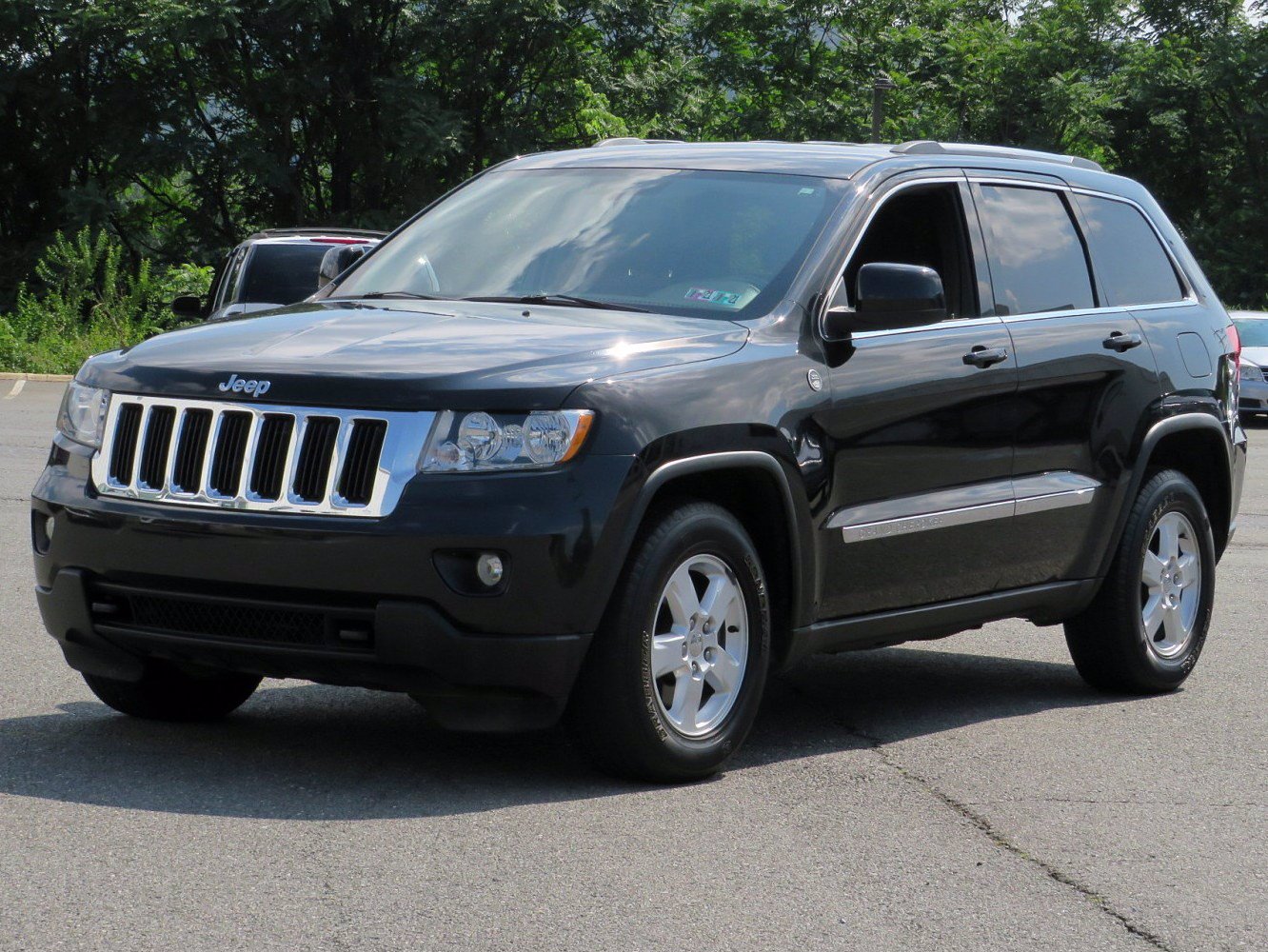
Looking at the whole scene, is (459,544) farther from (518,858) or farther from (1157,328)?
(1157,328)

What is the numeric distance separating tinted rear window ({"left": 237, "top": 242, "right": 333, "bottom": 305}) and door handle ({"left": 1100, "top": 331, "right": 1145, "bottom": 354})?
35.2ft

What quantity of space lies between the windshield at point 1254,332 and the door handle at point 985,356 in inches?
874

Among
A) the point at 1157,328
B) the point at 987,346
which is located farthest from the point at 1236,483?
the point at 987,346

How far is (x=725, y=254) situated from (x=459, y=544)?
1628 mm

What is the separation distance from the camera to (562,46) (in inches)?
1622

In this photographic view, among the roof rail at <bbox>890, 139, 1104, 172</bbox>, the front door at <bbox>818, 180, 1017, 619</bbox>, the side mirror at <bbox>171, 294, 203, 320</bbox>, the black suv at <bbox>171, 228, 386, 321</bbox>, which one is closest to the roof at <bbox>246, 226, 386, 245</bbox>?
the black suv at <bbox>171, 228, 386, 321</bbox>

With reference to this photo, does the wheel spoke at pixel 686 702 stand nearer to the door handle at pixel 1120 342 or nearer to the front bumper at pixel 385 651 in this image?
the front bumper at pixel 385 651

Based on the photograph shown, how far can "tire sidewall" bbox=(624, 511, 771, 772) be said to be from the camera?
520 centimetres

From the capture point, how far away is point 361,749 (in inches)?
227

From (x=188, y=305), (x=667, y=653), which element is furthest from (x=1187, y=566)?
(x=188, y=305)

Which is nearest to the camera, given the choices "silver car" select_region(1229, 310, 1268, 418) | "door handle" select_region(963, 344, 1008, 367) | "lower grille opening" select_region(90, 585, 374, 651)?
"lower grille opening" select_region(90, 585, 374, 651)

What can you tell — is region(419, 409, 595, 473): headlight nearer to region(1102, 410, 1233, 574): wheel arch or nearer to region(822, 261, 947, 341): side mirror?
region(822, 261, 947, 341): side mirror

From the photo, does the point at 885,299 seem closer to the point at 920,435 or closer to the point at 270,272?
the point at 920,435

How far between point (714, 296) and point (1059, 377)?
1.48 metres
